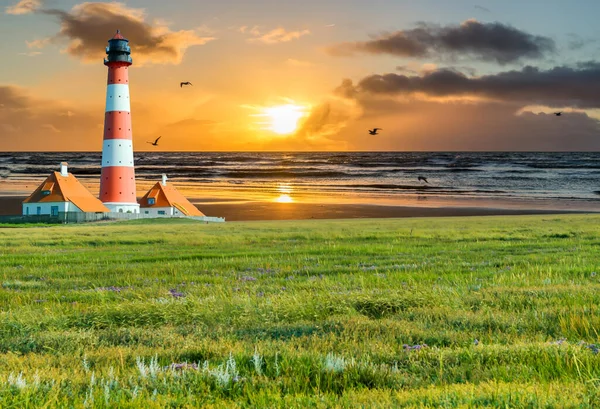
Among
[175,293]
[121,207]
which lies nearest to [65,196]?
[121,207]

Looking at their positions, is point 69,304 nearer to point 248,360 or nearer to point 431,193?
Result: point 248,360

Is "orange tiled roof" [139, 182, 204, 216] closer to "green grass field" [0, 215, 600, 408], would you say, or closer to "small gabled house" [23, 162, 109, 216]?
"small gabled house" [23, 162, 109, 216]

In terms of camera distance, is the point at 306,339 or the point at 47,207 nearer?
the point at 306,339

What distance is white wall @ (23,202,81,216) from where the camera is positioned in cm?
5369

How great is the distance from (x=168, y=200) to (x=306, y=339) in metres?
51.8

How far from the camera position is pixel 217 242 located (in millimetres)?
28375

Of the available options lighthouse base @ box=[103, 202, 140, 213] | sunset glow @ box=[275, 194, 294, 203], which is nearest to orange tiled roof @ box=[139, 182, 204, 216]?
lighthouse base @ box=[103, 202, 140, 213]

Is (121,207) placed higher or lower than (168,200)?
lower

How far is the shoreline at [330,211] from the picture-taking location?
54.2 metres

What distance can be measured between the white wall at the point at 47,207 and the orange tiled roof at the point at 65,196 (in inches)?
10.4

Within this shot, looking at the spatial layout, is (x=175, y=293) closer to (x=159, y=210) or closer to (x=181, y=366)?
(x=181, y=366)

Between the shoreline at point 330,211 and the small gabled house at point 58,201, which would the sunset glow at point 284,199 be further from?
the small gabled house at point 58,201

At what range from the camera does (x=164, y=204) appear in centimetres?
5741

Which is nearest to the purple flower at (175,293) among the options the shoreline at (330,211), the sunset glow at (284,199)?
the shoreline at (330,211)
